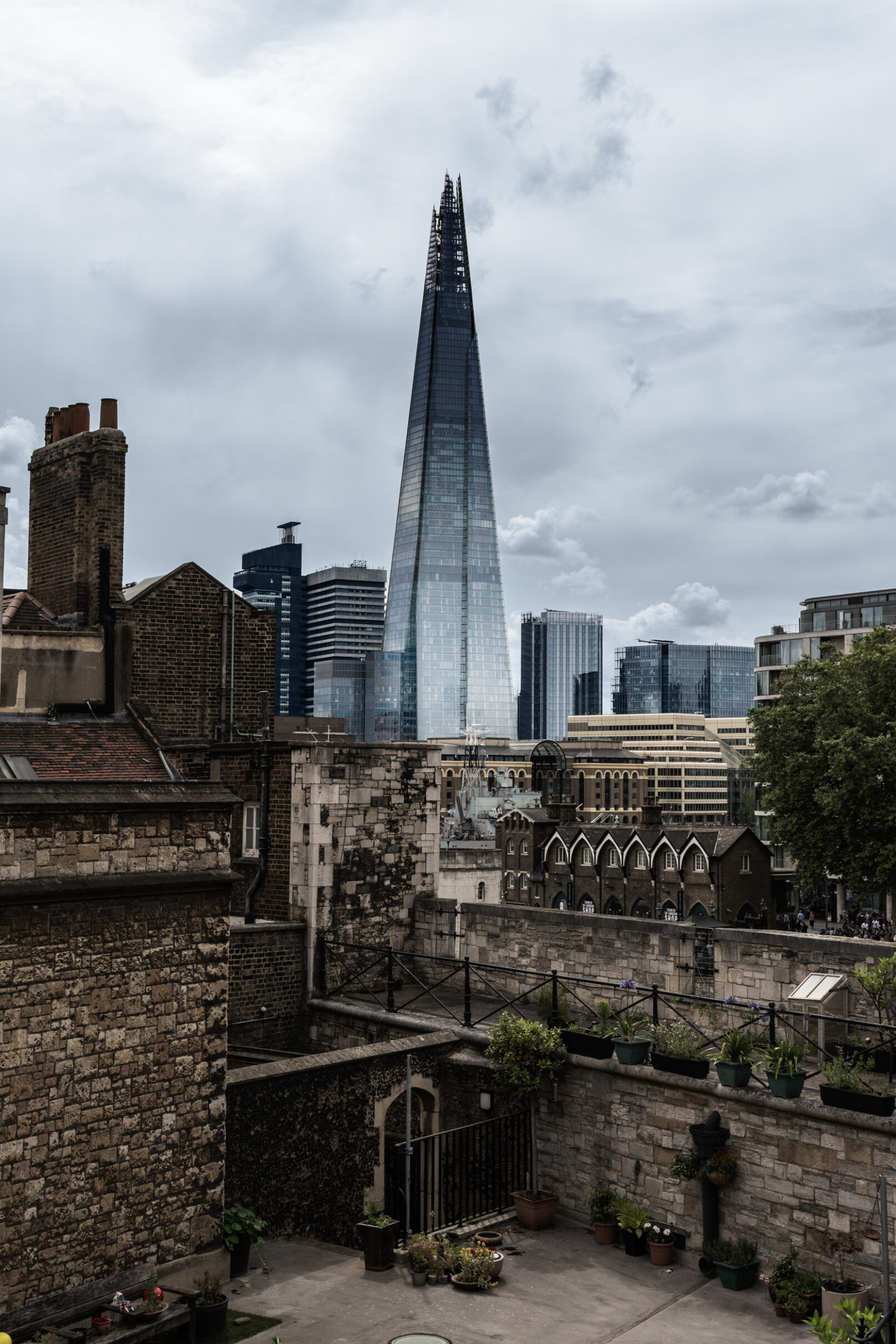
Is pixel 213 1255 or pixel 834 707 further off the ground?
pixel 834 707

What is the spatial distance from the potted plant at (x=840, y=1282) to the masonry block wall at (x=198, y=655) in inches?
571

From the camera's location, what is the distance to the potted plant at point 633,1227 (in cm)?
1301

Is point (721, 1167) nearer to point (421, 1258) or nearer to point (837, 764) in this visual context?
point (421, 1258)

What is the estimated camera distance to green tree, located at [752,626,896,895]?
39.7 meters

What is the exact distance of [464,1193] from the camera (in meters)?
14.6

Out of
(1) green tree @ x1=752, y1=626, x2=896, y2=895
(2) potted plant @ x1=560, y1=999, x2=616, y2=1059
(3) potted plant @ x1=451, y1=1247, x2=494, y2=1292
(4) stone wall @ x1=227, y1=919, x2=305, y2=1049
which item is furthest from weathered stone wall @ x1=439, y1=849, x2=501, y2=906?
(3) potted plant @ x1=451, y1=1247, x2=494, y2=1292

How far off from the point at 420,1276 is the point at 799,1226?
4060 mm

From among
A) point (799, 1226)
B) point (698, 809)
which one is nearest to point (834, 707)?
point (799, 1226)

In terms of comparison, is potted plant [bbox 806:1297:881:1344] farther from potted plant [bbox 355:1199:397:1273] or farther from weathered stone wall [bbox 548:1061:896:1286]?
potted plant [bbox 355:1199:397:1273]

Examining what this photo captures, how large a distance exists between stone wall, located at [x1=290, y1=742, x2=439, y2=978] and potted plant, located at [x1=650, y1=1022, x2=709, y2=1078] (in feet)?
21.8

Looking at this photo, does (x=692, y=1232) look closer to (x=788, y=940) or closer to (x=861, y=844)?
(x=788, y=940)

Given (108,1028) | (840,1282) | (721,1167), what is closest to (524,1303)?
(721,1167)

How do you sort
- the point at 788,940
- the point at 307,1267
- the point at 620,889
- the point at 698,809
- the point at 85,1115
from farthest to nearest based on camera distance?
→ the point at 698,809, the point at 620,889, the point at 788,940, the point at 307,1267, the point at 85,1115

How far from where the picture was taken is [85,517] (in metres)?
20.0
